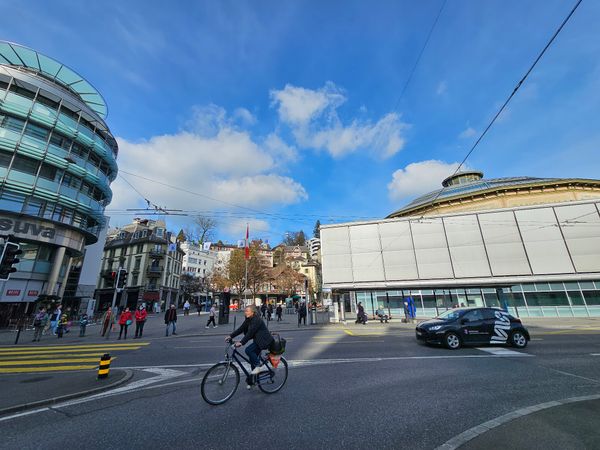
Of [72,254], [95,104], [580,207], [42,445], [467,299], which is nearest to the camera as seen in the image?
[42,445]

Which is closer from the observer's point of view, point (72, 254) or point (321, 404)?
point (321, 404)

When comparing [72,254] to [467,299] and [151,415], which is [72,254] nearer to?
[151,415]

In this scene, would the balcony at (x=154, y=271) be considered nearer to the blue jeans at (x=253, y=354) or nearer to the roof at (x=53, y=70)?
the roof at (x=53, y=70)

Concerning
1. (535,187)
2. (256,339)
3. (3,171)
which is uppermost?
(535,187)

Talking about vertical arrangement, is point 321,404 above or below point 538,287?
below

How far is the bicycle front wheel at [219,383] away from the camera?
5117mm

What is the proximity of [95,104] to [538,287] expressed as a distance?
5645 cm

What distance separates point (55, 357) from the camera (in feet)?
34.0

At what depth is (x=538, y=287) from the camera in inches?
1042

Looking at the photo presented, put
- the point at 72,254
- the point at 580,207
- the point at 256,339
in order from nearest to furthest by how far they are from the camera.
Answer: the point at 256,339 → the point at 580,207 → the point at 72,254

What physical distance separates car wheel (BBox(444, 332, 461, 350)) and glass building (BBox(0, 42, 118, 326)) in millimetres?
34080

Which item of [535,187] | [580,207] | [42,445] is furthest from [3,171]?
[535,187]

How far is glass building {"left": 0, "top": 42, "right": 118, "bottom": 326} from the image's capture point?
82.0 feet

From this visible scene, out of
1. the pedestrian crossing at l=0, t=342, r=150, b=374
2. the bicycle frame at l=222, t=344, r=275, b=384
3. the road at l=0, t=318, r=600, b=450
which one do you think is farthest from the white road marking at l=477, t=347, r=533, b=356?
the pedestrian crossing at l=0, t=342, r=150, b=374
